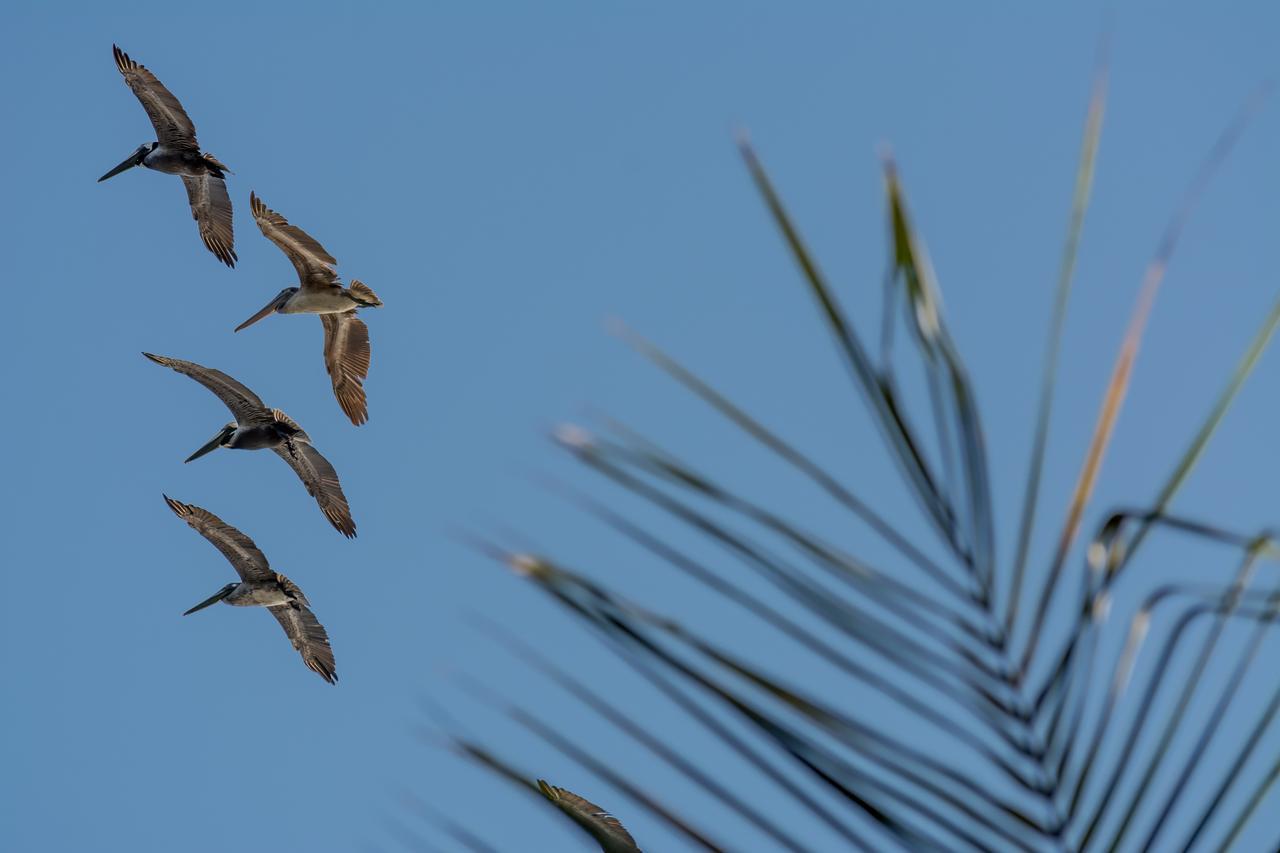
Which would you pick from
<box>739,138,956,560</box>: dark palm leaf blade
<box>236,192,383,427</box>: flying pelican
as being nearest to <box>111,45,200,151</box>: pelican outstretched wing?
<box>236,192,383,427</box>: flying pelican

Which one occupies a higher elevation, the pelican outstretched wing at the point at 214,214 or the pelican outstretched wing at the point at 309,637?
the pelican outstretched wing at the point at 214,214

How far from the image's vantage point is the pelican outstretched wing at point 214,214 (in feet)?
59.0

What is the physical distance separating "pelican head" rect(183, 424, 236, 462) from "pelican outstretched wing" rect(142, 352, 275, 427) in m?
0.18

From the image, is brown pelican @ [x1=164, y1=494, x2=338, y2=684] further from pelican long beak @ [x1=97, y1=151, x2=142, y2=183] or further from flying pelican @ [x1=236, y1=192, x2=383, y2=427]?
pelican long beak @ [x1=97, y1=151, x2=142, y2=183]

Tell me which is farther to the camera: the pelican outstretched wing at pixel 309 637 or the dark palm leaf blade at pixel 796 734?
the pelican outstretched wing at pixel 309 637

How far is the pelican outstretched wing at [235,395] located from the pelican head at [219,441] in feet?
0.60

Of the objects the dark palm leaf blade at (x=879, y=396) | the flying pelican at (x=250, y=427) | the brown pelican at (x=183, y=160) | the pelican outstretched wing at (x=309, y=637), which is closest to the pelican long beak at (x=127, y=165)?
the brown pelican at (x=183, y=160)

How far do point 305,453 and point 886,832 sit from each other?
623 inches

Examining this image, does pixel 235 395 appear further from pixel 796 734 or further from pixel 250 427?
pixel 796 734

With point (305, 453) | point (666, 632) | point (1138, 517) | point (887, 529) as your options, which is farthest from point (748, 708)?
point (305, 453)

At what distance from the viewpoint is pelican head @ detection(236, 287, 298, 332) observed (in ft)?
55.3

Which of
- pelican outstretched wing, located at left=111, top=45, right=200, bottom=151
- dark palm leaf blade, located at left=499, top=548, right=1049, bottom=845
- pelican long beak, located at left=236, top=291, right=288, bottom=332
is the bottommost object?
dark palm leaf blade, located at left=499, top=548, right=1049, bottom=845

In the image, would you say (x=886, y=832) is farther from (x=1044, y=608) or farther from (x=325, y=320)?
(x=325, y=320)

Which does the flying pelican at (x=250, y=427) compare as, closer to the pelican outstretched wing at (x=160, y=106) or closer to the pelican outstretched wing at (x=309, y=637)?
the pelican outstretched wing at (x=309, y=637)
